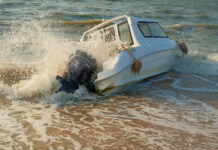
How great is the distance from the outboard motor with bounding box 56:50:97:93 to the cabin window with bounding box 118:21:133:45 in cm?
98

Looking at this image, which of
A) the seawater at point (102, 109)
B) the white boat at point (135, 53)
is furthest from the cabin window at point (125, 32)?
the seawater at point (102, 109)

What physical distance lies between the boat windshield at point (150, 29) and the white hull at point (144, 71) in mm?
517

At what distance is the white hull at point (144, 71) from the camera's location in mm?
5422

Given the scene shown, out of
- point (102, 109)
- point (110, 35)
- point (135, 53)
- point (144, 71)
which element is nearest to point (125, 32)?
point (110, 35)

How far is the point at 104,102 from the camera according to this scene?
5.25 metres

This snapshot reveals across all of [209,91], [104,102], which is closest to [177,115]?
[104,102]

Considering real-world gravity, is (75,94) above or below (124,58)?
below

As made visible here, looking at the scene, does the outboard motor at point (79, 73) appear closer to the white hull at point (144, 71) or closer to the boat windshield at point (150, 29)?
the white hull at point (144, 71)

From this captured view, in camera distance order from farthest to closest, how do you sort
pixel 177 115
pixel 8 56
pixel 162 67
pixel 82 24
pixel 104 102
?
pixel 82 24, pixel 8 56, pixel 162 67, pixel 104 102, pixel 177 115

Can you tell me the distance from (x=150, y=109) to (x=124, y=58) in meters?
1.16

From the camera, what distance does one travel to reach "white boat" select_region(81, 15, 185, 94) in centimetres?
541

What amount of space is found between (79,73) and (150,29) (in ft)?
7.43

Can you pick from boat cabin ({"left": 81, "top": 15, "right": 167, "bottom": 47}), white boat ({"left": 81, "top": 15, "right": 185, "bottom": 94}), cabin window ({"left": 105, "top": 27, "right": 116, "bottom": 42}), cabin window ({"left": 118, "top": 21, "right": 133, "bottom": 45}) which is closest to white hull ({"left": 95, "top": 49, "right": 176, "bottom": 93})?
white boat ({"left": 81, "top": 15, "right": 185, "bottom": 94})

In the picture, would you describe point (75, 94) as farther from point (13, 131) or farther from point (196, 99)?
point (196, 99)
